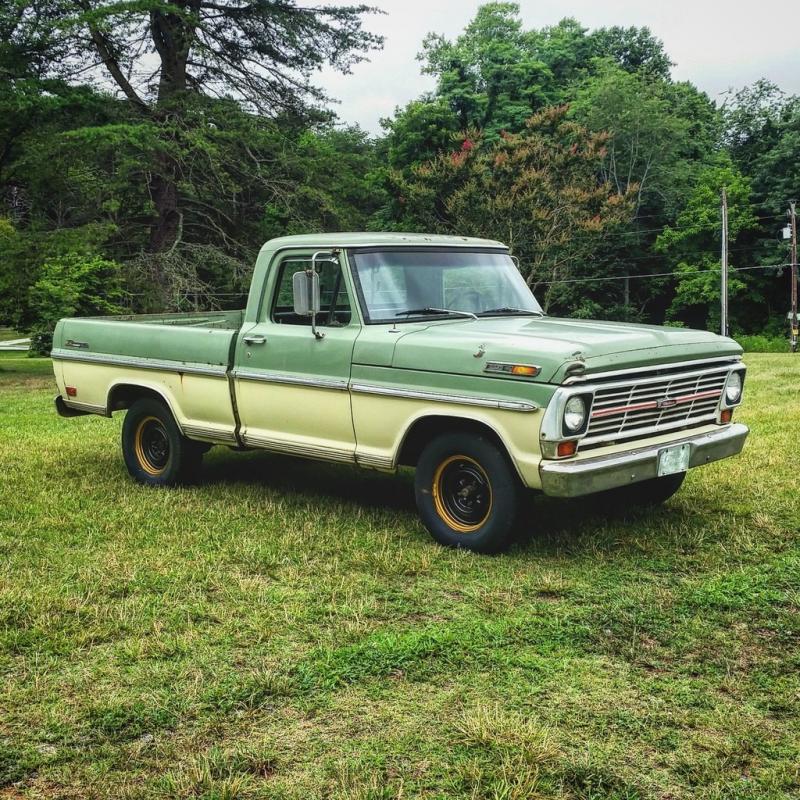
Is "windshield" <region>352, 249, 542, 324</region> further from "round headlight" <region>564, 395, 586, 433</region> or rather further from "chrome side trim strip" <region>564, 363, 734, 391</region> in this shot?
"round headlight" <region>564, 395, 586, 433</region>

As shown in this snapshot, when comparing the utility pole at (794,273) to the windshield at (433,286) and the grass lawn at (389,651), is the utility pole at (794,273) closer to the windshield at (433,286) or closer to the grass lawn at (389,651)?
the grass lawn at (389,651)

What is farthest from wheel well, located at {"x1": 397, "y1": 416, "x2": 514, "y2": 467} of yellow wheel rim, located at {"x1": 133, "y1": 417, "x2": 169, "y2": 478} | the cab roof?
yellow wheel rim, located at {"x1": 133, "y1": 417, "x2": 169, "y2": 478}

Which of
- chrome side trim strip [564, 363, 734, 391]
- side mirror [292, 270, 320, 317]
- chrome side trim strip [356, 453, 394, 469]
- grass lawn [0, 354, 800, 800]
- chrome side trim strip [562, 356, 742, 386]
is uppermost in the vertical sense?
side mirror [292, 270, 320, 317]

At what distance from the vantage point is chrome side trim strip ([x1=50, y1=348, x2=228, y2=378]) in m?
7.21

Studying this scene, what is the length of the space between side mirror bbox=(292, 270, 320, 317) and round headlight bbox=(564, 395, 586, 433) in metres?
2.02

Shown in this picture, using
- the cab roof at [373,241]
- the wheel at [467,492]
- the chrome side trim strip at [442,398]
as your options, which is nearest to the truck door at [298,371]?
the cab roof at [373,241]

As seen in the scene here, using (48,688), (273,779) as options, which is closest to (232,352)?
(48,688)

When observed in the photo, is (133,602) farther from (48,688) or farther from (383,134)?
(383,134)

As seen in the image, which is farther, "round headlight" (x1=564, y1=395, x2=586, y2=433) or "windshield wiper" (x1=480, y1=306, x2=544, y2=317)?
"windshield wiper" (x1=480, y1=306, x2=544, y2=317)

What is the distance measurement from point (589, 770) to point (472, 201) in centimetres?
3436

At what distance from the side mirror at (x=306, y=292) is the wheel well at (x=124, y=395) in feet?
7.23

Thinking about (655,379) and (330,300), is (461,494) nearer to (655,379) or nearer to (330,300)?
(655,379)

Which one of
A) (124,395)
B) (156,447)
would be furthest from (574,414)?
(124,395)

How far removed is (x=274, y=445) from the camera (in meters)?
6.88
